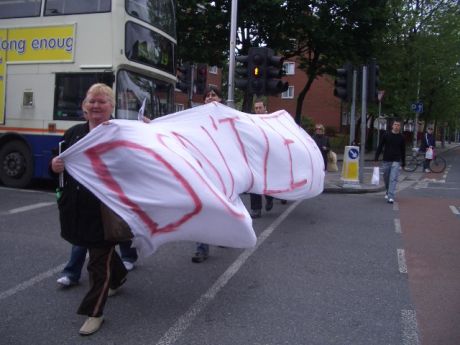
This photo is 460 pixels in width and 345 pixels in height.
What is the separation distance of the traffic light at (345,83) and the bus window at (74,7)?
6552mm

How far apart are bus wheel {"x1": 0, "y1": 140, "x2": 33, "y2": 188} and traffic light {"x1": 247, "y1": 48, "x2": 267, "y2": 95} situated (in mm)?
5164

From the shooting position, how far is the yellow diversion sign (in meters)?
11.0

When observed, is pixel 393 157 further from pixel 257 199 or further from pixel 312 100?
pixel 312 100

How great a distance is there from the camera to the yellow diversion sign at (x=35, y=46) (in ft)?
36.2

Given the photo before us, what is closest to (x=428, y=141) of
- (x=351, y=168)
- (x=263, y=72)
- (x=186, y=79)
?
(x=351, y=168)

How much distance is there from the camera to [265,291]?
5062mm

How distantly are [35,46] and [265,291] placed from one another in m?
8.62

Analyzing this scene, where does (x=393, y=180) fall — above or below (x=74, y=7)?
below

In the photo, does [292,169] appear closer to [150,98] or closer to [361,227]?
[361,227]

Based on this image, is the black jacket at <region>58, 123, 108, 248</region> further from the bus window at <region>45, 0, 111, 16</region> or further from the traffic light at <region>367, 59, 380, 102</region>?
the traffic light at <region>367, 59, 380, 102</region>

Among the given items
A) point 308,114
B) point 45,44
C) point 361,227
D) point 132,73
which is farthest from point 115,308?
point 308,114

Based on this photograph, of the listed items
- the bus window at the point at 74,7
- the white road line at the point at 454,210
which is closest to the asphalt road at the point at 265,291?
the white road line at the point at 454,210

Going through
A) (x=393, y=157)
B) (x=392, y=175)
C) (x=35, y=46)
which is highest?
(x=35, y=46)

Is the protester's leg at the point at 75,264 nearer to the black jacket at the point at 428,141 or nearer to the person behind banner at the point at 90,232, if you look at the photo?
the person behind banner at the point at 90,232
